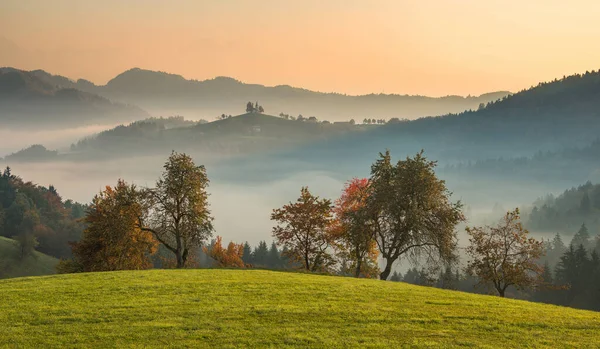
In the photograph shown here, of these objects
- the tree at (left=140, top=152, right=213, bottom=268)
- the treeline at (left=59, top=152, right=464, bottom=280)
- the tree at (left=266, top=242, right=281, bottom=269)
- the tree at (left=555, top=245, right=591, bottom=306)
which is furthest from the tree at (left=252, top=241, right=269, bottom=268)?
the tree at (left=140, top=152, right=213, bottom=268)

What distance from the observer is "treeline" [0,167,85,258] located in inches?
5517

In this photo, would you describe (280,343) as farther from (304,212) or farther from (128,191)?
(128,191)

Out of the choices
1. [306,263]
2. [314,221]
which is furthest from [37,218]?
Answer: [314,221]

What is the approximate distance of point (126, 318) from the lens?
22.1m

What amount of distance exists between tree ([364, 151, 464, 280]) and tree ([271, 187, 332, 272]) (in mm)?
7557

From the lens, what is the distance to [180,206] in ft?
170

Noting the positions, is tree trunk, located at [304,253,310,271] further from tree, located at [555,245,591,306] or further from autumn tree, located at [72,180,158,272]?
tree, located at [555,245,591,306]

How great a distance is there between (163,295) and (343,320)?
11.3 meters

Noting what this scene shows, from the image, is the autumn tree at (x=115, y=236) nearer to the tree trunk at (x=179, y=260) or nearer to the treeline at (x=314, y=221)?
the treeline at (x=314, y=221)

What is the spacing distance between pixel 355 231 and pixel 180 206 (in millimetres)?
21162

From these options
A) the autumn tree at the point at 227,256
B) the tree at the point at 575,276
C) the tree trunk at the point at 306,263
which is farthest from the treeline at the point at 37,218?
the tree at the point at 575,276

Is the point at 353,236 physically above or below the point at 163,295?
above

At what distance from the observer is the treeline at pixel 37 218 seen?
14012 cm

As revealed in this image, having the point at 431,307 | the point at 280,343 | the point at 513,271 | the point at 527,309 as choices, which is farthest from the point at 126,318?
the point at 513,271
